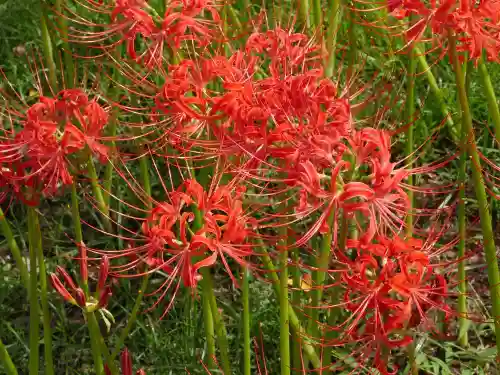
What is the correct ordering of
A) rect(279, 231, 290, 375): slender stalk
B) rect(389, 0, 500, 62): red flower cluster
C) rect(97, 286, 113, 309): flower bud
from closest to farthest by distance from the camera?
rect(389, 0, 500, 62): red flower cluster < rect(279, 231, 290, 375): slender stalk < rect(97, 286, 113, 309): flower bud

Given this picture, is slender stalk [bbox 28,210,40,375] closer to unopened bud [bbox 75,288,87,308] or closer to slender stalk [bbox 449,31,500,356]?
unopened bud [bbox 75,288,87,308]

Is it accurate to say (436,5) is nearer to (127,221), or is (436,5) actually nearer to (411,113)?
(411,113)

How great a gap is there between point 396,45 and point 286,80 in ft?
4.05

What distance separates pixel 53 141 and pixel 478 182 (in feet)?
2.75

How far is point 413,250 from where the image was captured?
1668 mm

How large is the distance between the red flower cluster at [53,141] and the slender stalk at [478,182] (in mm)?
729

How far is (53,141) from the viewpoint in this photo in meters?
1.95

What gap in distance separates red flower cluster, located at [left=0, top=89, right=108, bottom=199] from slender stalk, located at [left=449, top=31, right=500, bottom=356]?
729 millimetres

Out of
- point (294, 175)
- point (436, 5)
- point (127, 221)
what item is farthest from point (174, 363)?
point (436, 5)

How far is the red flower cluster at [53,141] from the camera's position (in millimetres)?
1950

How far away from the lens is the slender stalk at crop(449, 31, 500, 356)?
1765 millimetres

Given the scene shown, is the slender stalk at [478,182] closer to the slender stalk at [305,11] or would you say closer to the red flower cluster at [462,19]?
the red flower cluster at [462,19]

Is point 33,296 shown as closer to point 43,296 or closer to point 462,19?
point 43,296

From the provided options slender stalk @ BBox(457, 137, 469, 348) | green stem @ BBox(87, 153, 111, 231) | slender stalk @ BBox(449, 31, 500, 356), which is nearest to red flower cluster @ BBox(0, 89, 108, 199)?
green stem @ BBox(87, 153, 111, 231)
